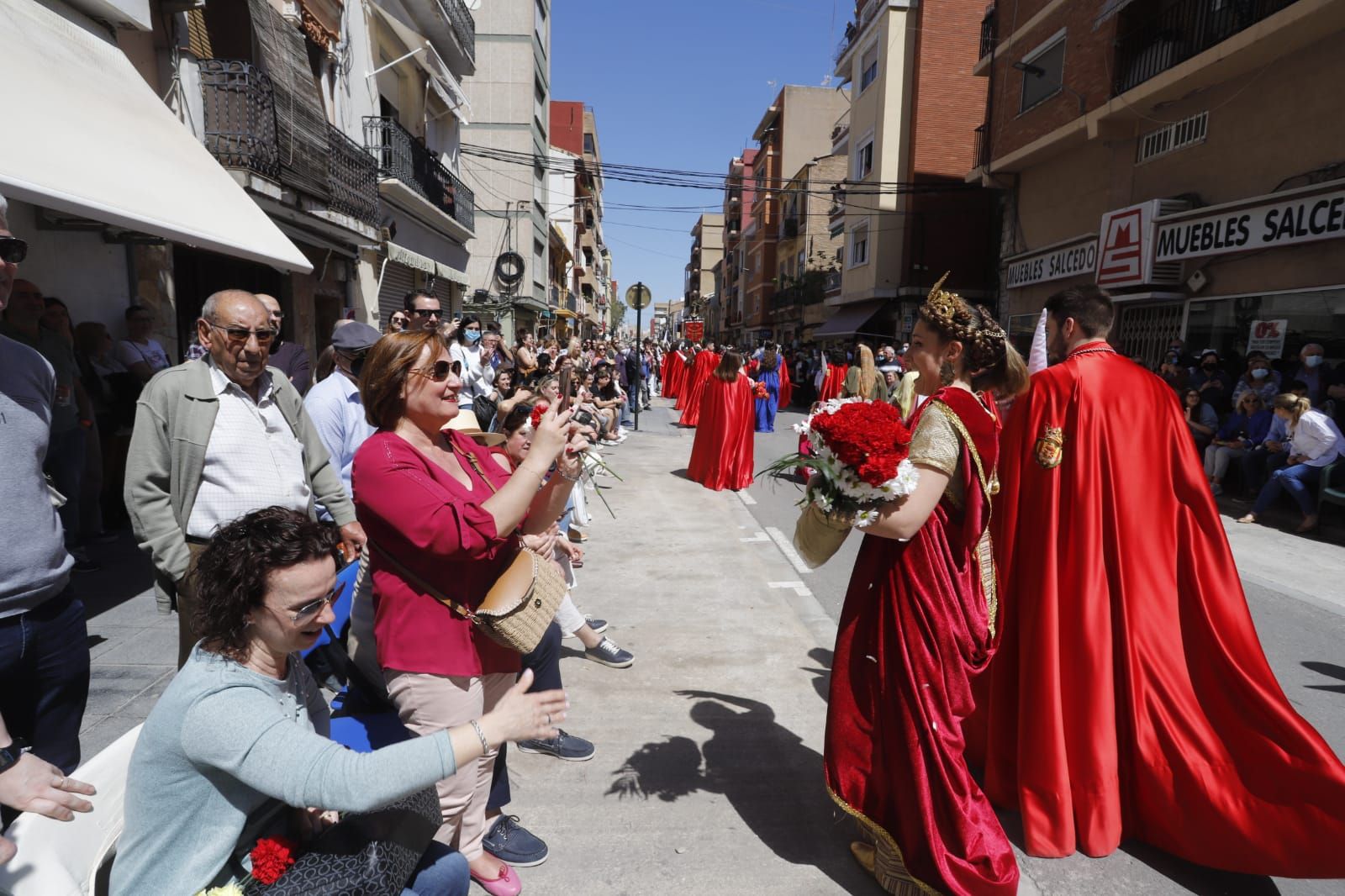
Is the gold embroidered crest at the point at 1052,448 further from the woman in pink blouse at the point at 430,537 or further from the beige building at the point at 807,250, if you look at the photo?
the beige building at the point at 807,250

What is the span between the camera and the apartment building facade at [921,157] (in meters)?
22.8

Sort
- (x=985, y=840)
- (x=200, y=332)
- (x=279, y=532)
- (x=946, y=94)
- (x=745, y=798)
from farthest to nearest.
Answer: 1. (x=946, y=94)
2. (x=745, y=798)
3. (x=200, y=332)
4. (x=985, y=840)
5. (x=279, y=532)

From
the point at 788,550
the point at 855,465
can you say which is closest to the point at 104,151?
the point at 855,465

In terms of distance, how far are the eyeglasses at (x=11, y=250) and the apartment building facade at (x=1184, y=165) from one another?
494 inches

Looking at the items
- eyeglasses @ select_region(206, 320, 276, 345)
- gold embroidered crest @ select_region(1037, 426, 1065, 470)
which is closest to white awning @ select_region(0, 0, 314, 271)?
eyeglasses @ select_region(206, 320, 276, 345)

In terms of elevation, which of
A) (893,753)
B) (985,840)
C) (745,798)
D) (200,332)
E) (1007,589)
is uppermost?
(200,332)

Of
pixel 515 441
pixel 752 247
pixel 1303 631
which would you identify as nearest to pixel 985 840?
pixel 515 441

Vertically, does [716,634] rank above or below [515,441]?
below

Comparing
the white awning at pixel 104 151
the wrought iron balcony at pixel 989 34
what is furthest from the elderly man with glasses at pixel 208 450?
the wrought iron balcony at pixel 989 34

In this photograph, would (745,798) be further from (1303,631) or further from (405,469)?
(1303,631)

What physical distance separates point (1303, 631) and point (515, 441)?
5.66 metres

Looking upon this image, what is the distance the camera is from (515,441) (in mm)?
3578

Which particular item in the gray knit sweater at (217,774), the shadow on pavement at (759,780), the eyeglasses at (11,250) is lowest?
the shadow on pavement at (759,780)

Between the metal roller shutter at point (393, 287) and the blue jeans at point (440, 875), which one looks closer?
the blue jeans at point (440, 875)
